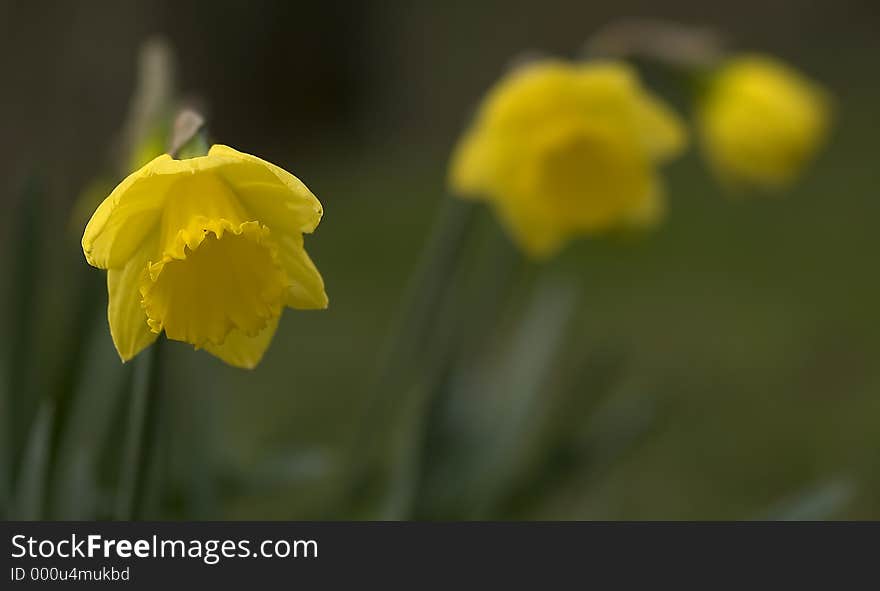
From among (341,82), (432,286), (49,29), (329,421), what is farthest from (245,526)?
(341,82)

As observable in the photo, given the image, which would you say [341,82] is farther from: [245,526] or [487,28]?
[245,526]

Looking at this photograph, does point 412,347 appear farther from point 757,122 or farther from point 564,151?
point 757,122

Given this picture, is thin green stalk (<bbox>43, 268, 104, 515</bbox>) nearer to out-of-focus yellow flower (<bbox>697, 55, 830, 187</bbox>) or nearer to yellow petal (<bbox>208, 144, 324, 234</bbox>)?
yellow petal (<bbox>208, 144, 324, 234</bbox>)

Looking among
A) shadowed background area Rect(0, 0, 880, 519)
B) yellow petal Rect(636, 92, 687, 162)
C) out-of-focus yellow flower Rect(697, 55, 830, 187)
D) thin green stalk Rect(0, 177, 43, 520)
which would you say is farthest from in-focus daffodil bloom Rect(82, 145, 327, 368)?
out-of-focus yellow flower Rect(697, 55, 830, 187)

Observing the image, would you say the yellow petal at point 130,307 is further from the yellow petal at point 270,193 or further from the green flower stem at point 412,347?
the green flower stem at point 412,347

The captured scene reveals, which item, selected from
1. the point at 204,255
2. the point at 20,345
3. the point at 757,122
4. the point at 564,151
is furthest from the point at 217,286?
the point at 757,122
